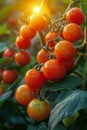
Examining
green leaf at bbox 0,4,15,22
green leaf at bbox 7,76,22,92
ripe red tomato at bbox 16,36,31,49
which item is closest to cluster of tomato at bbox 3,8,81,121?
ripe red tomato at bbox 16,36,31,49

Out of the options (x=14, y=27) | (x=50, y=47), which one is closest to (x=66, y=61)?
(x=50, y=47)

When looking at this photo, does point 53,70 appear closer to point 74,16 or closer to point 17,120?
point 74,16

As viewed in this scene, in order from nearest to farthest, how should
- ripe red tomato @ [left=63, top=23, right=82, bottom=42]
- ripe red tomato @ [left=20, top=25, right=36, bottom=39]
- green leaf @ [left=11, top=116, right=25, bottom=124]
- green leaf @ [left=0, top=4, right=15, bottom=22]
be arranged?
ripe red tomato @ [left=63, top=23, right=82, bottom=42], ripe red tomato @ [left=20, top=25, right=36, bottom=39], green leaf @ [left=11, top=116, right=25, bottom=124], green leaf @ [left=0, top=4, right=15, bottom=22]

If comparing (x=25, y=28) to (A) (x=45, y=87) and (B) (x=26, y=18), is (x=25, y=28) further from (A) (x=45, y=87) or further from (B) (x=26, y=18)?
(A) (x=45, y=87)

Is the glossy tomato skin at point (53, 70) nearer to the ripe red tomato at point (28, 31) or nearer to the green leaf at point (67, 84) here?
the green leaf at point (67, 84)

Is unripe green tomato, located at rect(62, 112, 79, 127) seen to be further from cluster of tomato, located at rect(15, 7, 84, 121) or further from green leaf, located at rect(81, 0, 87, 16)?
green leaf, located at rect(81, 0, 87, 16)

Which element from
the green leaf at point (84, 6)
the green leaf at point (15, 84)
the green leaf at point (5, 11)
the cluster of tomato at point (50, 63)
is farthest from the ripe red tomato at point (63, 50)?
the green leaf at point (5, 11)

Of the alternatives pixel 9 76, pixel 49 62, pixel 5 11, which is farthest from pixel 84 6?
pixel 5 11
